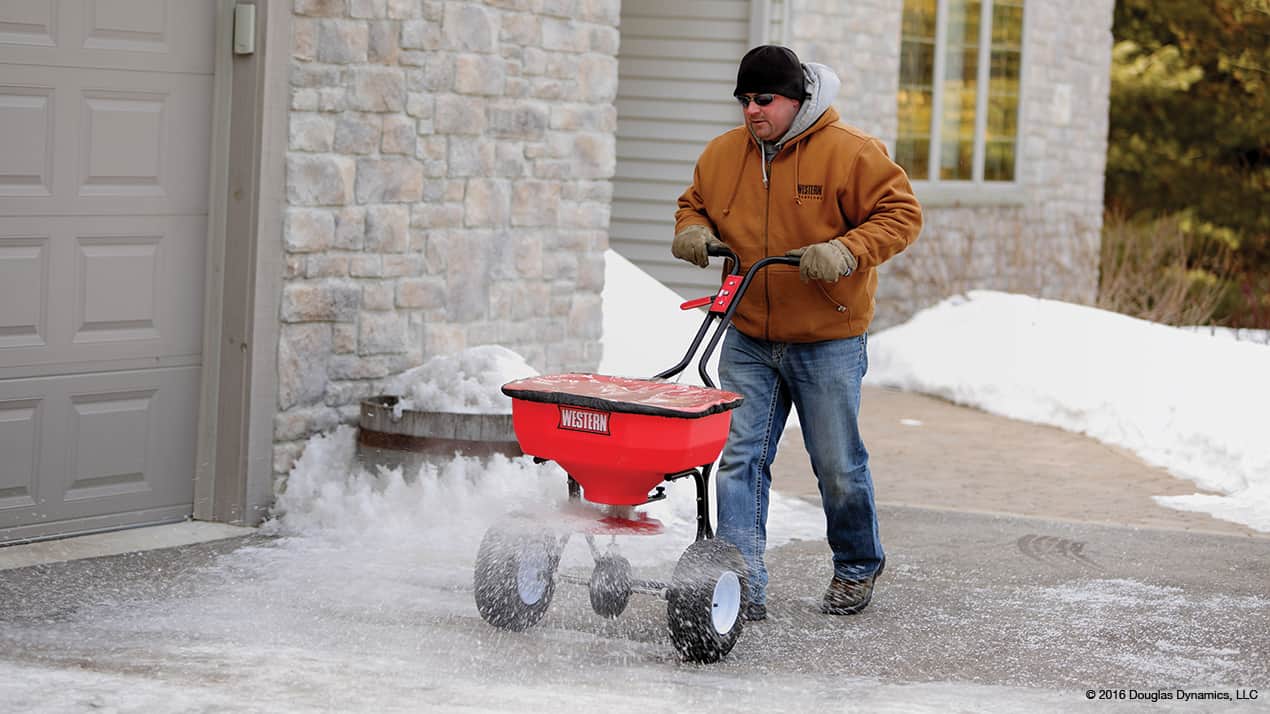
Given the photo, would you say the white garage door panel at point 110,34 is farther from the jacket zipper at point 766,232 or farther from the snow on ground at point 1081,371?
the snow on ground at point 1081,371

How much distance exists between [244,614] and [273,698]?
101 centimetres

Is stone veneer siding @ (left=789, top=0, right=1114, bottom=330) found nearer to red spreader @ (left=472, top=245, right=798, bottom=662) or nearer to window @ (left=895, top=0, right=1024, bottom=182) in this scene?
window @ (left=895, top=0, right=1024, bottom=182)

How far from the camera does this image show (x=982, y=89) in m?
16.5

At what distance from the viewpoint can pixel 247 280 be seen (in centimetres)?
720

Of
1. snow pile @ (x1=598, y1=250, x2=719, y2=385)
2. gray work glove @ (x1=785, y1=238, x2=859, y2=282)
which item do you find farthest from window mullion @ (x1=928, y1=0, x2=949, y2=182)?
gray work glove @ (x1=785, y1=238, x2=859, y2=282)

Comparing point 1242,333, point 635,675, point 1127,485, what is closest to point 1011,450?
point 1127,485

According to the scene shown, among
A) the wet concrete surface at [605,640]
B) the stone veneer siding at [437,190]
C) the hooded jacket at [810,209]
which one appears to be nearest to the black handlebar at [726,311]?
the hooded jacket at [810,209]

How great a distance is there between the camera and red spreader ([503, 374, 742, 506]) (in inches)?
206

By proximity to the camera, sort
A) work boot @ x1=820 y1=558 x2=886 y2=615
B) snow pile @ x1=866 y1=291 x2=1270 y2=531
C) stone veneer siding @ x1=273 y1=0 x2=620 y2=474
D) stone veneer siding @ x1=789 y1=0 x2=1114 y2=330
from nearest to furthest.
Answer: work boot @ x1=820 y1=558 x2=886 y2=615 → stone veneer siding @ x1=273 y1=0 x2=620 y2=474 → snow pile @ x1=866 y1=291 x2=1270 y2=531 → stone veneer siding @ x1=789 y1=0 x2=1114 y2=330

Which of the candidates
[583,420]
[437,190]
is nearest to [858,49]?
[437,190]

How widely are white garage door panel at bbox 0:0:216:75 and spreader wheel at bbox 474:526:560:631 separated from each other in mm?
2508

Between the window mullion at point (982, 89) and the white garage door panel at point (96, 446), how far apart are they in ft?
34.5

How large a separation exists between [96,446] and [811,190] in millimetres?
2969

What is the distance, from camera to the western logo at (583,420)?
208 inches
